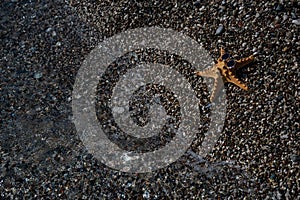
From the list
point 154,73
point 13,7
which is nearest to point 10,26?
point 13,7

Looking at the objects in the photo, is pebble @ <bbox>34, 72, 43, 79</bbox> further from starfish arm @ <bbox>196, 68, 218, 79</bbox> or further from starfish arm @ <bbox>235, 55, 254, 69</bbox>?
starfish arm @ <bbox>235, 55, 254, 69</bbox>

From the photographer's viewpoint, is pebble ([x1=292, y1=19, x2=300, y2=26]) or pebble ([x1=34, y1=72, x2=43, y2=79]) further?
pebble ([x1=34, y1=72, x2=43, y2=79])

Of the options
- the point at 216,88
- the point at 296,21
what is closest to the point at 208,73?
the point at 216,88

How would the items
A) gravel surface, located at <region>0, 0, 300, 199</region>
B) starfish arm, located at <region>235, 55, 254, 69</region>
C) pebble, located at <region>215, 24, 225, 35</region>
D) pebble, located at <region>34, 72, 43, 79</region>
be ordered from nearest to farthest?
gravel surface, located at <region>0, 0, 300, 199</region>, starfish arm, located at <region>235, 55, 254, 69</region>, pebble, located at <region>215, 24, 225, 35</region>, pebble, located at <region>34, 72, 43, 79</region>

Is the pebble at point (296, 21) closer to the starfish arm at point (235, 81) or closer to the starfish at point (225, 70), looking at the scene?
the starfish at point (225, 70)

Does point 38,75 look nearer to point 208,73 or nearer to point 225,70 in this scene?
point 208,73

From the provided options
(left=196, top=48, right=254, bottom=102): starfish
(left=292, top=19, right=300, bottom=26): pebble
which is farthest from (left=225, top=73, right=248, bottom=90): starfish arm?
(left=292, top=19, right=300, bottom=26): pebble

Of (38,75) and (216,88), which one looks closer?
(216,88)
